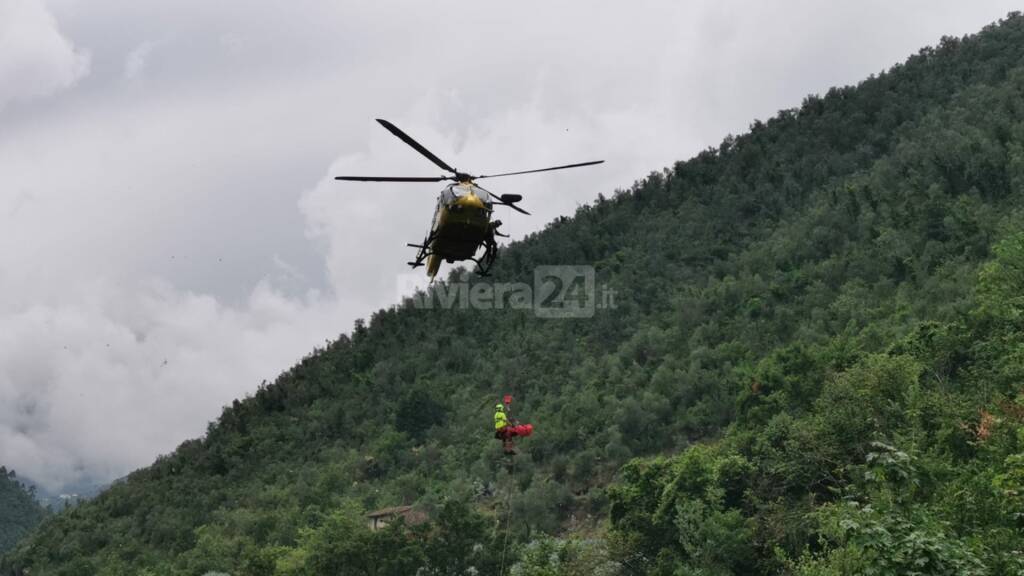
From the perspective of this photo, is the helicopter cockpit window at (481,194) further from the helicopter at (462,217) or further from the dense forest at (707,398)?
the dense forest at (707,398)

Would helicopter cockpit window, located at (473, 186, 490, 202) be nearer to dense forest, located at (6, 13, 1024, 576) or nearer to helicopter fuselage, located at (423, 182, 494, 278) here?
helicopter fuselage, located at (423, 182, 494, 278)

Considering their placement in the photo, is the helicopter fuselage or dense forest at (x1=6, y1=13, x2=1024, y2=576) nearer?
the helicopter fuselage

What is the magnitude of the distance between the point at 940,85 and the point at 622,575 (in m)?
70.9

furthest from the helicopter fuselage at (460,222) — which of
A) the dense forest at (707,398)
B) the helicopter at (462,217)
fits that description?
the dense forest at (707,398)

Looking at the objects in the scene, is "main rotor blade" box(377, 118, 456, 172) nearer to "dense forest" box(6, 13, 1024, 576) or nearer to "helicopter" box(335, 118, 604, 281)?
"helicopter" box(335, 118, 604, 281)

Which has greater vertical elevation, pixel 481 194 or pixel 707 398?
pixel 481 194

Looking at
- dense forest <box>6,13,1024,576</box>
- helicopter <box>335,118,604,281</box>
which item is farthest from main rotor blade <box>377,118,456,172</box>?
dense forest <box>6,13,1024,576</box>

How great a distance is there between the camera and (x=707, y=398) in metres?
68.5

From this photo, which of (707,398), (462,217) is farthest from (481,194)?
(707,398)

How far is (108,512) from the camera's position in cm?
8906

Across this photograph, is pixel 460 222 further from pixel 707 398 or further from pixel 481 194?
pixel 707 398

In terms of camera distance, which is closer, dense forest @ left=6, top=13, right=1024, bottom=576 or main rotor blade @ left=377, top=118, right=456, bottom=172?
main rotor blade @ left=377, top=118, right=456, bottom=172

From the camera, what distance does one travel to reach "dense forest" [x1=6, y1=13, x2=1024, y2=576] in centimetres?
3844

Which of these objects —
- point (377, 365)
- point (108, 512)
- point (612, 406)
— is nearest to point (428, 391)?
point (377, 365)
